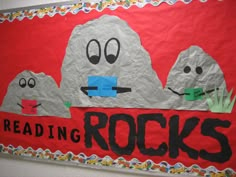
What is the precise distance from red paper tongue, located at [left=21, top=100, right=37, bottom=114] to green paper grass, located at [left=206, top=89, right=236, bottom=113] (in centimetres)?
125

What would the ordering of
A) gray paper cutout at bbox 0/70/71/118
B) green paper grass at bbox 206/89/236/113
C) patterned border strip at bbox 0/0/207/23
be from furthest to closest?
gray paper cutout at bbox 0/70/71/118, patterned border strip at bbox 0/0/207/23, green paper grass at bbox 206/89/236/113

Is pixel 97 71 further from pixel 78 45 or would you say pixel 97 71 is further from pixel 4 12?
pixel 4 12

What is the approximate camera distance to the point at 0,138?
183 centimetres

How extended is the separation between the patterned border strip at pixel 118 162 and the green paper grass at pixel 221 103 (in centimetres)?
36

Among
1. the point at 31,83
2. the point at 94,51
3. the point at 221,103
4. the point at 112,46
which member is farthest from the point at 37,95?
the point at 221,103

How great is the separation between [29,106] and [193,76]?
1234mm

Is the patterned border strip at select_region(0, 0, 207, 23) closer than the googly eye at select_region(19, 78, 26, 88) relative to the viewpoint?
Yes

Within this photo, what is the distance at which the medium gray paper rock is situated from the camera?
145cm

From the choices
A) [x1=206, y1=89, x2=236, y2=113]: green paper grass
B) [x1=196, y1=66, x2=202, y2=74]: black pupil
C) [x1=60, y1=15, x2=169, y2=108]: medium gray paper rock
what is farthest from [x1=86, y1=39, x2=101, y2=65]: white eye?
[x1=206, y1=89, x2=236, y2=113]: green paper grass

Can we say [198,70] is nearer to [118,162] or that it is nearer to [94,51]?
[94,51]

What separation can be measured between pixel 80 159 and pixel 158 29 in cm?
106

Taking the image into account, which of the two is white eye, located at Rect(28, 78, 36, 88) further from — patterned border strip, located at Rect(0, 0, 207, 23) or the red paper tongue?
patterned border strip, located at Rect(0, 0, 207, 23)

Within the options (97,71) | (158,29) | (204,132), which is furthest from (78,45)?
(204,132)

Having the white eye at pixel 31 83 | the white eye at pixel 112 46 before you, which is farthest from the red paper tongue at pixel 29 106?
the white eye at pixel 112 46
